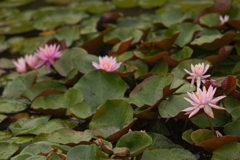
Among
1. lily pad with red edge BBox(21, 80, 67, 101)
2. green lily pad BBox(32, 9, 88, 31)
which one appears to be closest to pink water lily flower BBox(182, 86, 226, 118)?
lily pad with red edge BBox(21, 80, 67, 101)

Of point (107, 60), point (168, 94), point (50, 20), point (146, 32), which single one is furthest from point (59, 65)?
point (50, 20)

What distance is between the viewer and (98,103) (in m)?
1.46

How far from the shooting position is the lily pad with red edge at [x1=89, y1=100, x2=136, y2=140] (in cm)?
112

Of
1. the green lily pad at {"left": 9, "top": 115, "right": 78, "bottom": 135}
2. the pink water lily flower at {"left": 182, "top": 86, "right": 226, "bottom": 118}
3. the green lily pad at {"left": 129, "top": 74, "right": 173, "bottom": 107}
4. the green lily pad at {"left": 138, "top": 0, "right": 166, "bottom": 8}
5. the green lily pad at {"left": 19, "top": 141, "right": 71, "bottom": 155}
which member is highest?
the pink water lily flower at {"left": 182, "top": 86, "right": 226, "bottom": 118}

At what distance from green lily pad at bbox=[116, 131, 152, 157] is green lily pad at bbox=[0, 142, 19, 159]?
22.9 inches

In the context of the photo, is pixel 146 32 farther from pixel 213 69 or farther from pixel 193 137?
pixel 193 137

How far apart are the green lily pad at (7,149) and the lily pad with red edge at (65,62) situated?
728 mm

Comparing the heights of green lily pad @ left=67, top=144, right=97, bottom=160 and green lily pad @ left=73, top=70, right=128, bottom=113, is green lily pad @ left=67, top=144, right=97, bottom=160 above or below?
above

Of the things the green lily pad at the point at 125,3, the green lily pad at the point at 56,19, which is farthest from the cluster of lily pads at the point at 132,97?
the green lily pad at the point at 125,3

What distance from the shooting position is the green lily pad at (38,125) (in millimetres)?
1361

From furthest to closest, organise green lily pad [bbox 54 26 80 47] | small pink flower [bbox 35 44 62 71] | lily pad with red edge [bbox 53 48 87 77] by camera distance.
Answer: green lily pad [bbox 54 26 80 47]
lily pad with red edge [bbox 53 48 87 77]
small pink flower [bbox 35 44 62 71]

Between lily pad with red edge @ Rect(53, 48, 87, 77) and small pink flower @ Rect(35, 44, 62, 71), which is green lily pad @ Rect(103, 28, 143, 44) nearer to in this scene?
lily pad with red edge @ Rect(53, 48, 87, 77)

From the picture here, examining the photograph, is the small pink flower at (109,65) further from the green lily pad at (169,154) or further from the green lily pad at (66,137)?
the green lily pad at (169,154)

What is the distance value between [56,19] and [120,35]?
165 centimetres
